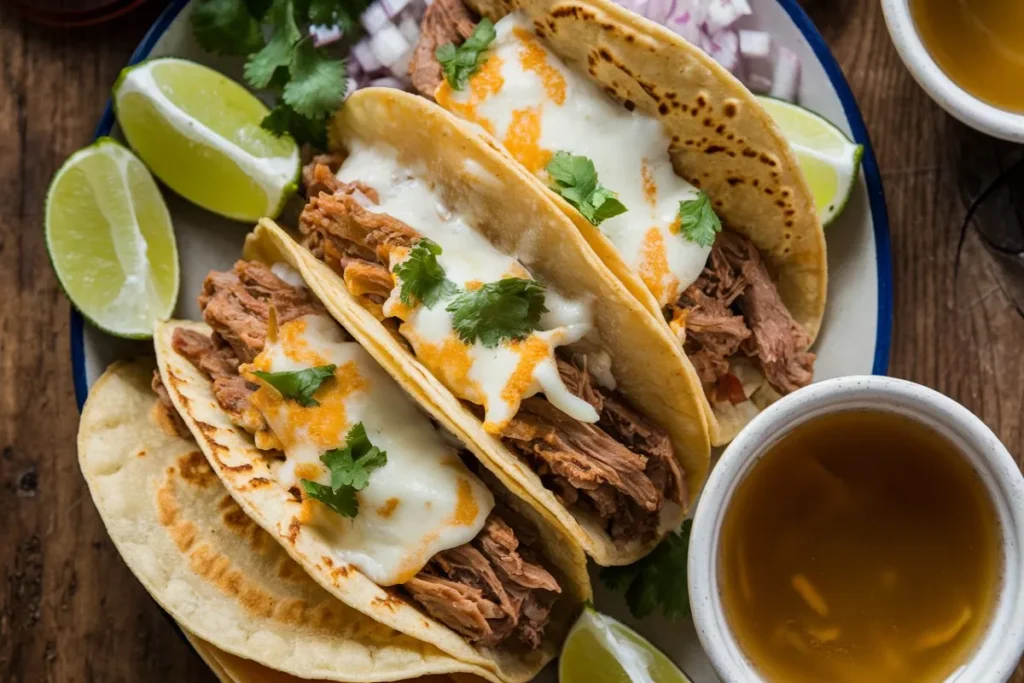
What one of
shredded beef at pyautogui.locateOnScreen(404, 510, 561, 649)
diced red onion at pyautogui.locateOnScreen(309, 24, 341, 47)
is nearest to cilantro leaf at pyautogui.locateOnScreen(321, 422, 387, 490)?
shredded beef at pyautogui.locateOnScreen(404, 510, 561, 649)

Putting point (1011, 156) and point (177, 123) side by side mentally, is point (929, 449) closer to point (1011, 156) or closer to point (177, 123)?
point (1011, 156)

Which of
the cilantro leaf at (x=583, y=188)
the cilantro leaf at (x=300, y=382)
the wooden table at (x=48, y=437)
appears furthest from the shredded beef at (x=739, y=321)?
the wooden table at (x=48, y=437)

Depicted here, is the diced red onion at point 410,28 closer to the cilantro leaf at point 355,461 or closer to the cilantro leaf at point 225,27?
the cilantro leaf at point 225,27

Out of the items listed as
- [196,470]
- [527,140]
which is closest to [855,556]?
[527,140]

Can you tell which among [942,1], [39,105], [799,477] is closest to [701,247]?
[799,477]

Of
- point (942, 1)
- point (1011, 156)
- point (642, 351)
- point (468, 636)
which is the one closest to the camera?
point (642, 351)

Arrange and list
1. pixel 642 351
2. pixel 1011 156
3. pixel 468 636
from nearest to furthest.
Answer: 1. pixel 642 351
2. pixel 468 636
3. pixel 1011 156

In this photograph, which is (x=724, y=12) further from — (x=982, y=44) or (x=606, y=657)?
(x=606, y=657)

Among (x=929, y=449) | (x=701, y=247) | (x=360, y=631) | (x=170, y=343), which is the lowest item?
(x=360, y=631)
